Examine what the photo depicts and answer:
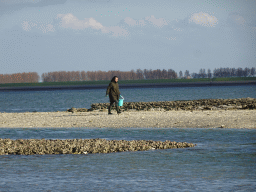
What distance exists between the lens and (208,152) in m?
12.9

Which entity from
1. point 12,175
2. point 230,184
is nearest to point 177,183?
point 230,184

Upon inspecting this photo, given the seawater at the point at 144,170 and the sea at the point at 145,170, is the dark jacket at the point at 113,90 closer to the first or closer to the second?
the sea at the point at 145,170

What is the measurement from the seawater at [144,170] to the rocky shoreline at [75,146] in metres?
0.50

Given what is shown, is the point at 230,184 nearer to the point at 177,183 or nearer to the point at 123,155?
the point at 177,183

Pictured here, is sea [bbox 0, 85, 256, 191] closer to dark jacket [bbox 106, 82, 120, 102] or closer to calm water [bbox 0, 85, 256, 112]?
dark jacket [bbox 106, 82, 120, 102]

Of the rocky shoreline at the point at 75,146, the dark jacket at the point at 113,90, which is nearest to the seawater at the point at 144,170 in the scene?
the rocky shoreline at the point at 75,146

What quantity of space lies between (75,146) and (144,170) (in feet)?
12.5

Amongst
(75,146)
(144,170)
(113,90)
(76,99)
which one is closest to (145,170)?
(144,170)

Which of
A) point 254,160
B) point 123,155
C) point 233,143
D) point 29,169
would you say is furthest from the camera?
point 233,143

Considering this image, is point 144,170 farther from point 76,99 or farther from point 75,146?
point 76,99

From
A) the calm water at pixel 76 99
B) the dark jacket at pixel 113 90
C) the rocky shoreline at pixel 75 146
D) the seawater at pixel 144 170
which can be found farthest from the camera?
the calm water at pixel 76 99

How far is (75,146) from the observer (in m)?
13.5

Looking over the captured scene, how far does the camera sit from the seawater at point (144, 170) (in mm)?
8617

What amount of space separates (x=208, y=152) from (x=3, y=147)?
6.52m
